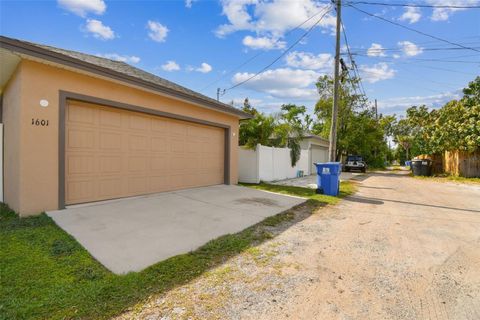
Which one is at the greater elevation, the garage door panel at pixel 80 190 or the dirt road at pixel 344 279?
the garage door panel at pixel 80 190

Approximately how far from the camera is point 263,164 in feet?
41.2

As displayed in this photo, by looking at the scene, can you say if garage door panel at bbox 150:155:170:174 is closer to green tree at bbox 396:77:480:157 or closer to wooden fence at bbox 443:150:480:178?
green tree at bbox 396:77:480:157

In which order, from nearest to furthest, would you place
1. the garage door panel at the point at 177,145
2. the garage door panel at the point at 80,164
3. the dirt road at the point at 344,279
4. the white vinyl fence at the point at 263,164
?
the dirt road at the point at 344,279, the garage door panel at the point at 80,164, the garage door panel at the point at 177,145, the white vinyl fence at the point at 263,164

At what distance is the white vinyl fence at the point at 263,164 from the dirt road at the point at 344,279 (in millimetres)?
6682

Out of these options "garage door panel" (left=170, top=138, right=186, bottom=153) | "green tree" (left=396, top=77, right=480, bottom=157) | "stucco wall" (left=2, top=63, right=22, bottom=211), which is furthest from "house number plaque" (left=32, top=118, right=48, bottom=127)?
"green tree" (left=396, top=77, right=480, bottom=157)

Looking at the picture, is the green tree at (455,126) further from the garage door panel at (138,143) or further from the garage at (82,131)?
the garage door panel at (138,143)

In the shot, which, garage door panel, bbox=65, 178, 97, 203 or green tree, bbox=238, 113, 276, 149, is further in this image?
green tree, bbox=238, 113, 276, 149

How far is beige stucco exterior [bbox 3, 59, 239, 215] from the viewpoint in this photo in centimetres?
495

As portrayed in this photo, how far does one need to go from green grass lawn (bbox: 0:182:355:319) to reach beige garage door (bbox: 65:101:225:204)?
5.92 ft

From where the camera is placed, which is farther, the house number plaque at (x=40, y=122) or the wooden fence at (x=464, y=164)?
the wooden fence at (x=464, y=164)

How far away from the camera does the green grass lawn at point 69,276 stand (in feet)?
7.74

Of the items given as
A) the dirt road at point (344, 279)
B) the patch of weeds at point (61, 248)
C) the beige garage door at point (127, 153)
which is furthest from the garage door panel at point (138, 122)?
the dirt road at point (344, 279)

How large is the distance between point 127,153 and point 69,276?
14.2 ft

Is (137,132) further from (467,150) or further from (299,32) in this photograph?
(467,150)
